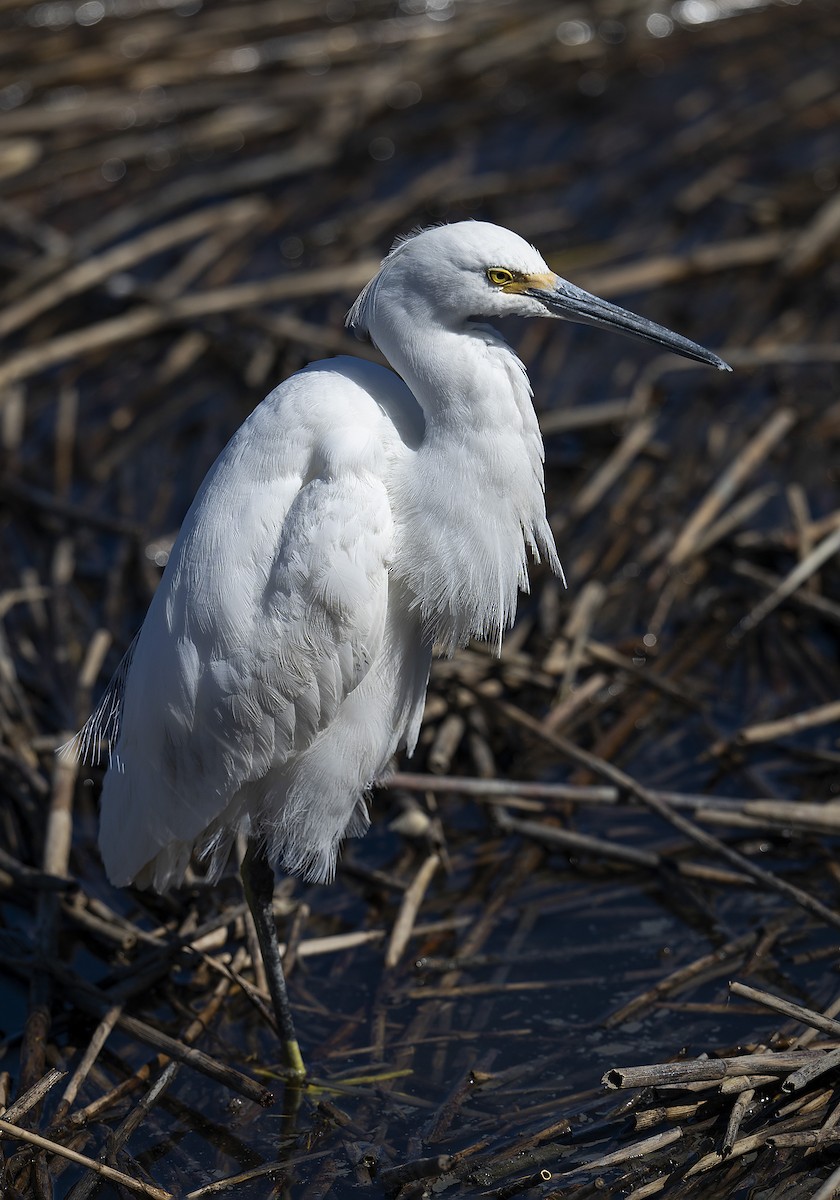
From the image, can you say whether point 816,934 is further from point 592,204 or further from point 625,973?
point 592,204

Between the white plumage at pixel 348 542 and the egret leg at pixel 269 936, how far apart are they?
0.25 meters

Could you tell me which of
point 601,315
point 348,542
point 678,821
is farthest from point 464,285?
point 678,821

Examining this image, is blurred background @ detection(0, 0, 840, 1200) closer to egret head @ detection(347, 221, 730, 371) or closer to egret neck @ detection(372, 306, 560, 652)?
egret neck @ detection(372, 306, 560, 652)

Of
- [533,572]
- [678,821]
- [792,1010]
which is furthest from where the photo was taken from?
[533,572]

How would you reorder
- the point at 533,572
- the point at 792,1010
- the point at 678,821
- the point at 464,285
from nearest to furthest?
1. the point at 464,285
2. the point at 792,1010
3. the point at 678,821
4. the point at 533,572

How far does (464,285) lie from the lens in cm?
311

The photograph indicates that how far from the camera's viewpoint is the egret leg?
3.62m

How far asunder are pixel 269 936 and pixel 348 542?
1184 millimetres

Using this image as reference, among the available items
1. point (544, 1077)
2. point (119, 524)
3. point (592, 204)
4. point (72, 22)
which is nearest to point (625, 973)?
point (544, 1077)

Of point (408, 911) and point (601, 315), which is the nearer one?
point (601, 315)

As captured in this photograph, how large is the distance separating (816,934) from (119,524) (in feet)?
9.87

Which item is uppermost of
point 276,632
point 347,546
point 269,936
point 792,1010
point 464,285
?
point 464,285

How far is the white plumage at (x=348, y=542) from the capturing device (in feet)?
10.3

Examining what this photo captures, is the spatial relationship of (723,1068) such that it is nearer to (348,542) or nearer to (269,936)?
(269,936)
